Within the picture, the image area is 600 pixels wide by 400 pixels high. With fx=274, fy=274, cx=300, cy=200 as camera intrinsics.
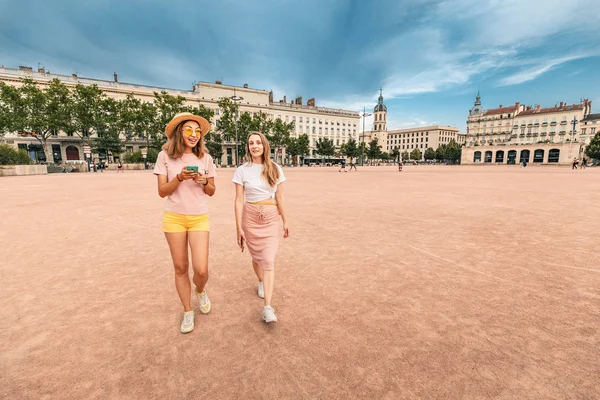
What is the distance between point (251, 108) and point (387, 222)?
68455 millimetres

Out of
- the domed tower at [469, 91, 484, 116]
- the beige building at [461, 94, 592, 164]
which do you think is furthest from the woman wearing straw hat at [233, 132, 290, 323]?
the domed tower at [469, 91, 484, 116]

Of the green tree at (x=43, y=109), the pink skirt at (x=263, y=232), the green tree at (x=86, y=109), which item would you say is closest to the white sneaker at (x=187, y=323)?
the pink skirt at (x=263, y=232)

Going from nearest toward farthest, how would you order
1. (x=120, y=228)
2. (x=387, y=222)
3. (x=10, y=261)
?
(x=10, y=261)
(x=120, y=228)
(x=387, y=222)

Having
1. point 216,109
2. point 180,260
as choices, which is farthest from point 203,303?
point 216,109

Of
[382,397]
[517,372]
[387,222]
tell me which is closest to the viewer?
[382,397]

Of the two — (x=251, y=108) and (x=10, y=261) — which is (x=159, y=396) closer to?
(x=10, y=261)

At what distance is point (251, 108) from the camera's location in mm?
69625

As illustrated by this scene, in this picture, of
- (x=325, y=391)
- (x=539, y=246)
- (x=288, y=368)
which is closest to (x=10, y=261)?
(x=288, y=368)

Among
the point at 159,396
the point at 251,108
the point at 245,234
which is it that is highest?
the point at 251,108

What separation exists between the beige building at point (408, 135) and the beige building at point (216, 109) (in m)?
40.0

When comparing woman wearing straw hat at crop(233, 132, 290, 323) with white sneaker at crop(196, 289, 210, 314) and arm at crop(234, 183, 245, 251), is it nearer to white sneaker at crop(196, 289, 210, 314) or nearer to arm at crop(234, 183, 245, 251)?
arm at crop(234, 183, 245, 251)

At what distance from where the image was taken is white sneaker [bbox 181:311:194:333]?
2697 millimetres

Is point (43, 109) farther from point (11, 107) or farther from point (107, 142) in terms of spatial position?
point (107, 142)

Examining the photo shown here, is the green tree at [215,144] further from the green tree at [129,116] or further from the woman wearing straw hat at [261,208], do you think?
the woman wearing straw hat at [261,208]
